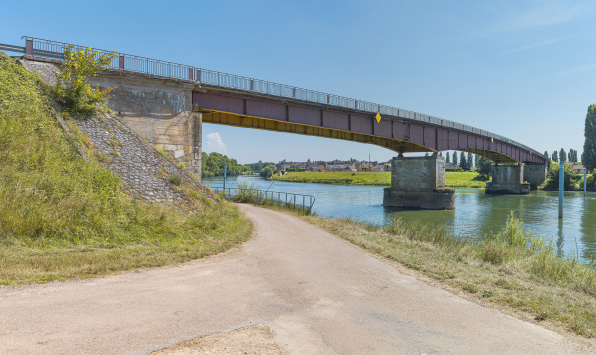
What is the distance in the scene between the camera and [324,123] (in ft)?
96.6

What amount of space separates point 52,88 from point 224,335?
16580mm

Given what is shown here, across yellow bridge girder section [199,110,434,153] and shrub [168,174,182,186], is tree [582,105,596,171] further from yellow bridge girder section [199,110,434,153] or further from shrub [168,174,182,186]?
shrub [168,174,182,186]

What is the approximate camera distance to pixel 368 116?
33.6 m

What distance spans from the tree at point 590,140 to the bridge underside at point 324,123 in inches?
1898

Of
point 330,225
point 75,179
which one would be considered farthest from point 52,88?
point 330,225

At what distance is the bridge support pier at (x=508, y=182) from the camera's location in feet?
217

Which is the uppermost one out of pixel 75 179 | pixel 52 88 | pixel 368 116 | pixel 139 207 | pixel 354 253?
pixel 368 116

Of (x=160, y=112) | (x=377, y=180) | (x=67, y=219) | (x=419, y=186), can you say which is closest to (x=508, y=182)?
(x=377, y=180)

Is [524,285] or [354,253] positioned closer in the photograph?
[524,285]

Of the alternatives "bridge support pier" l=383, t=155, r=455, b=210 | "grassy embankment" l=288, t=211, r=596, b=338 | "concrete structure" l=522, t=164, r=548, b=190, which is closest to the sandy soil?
"grassy embankment" l=288, t=211, r=596, b=338

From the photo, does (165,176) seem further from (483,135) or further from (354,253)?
(483,135)

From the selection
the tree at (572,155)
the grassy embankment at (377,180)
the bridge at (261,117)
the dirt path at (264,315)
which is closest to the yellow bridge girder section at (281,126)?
the bridge at (261,117)

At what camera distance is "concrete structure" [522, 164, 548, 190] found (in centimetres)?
7406

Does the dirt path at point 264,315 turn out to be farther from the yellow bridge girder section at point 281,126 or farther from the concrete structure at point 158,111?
the yellow bridge girder section at point 281,126
